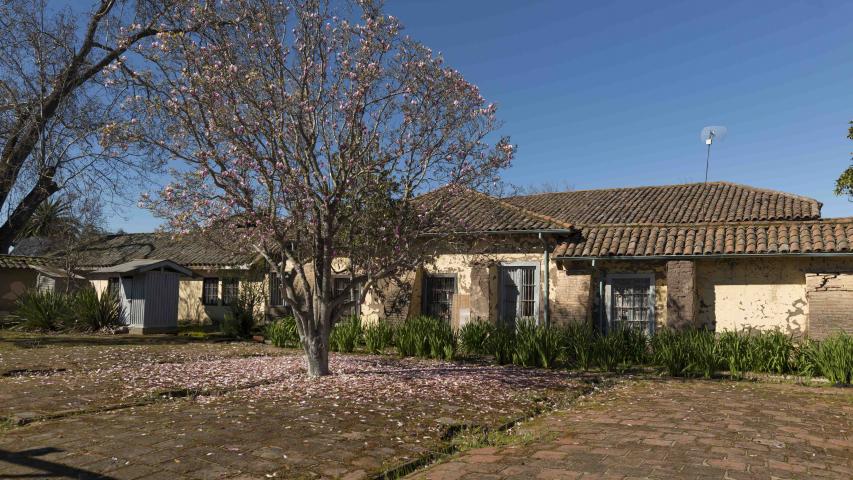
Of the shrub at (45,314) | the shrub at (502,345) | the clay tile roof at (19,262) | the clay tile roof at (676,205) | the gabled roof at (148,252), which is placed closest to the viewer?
the shrub at (502,345)

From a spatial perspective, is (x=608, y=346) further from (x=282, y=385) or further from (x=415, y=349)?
(x=282, y=385)

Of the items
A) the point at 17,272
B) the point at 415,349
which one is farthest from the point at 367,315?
the point at 17,272

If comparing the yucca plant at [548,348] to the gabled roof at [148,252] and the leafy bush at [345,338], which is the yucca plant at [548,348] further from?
the gabled roof at [148,252]

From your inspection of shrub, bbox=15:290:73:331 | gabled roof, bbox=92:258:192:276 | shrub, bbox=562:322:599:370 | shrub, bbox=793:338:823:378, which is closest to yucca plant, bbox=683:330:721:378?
shrub, bbox=793:338:823:378

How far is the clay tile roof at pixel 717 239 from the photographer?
13.6 m

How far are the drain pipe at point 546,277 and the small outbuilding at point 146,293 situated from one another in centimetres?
1295

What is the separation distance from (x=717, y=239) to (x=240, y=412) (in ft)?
39.3

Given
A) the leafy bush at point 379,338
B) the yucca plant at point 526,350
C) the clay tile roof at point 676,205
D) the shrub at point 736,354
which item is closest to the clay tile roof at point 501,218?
the clay tile roof at point 676,205

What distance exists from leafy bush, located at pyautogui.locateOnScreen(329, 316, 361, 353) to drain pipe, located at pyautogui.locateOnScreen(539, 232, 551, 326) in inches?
195

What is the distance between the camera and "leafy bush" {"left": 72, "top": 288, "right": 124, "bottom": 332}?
20.1 metres

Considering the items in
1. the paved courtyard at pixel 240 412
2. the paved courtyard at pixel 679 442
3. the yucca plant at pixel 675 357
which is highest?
the yucca plant at pixel 675 357

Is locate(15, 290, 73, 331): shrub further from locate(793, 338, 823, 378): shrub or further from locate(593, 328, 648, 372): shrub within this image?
locate(793, 338, 823, 378): shrub

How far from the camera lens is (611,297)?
15750 millimetres

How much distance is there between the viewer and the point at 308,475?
195 inches
